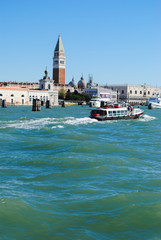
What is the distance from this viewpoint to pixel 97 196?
23.9 feet

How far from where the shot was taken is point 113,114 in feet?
94.1

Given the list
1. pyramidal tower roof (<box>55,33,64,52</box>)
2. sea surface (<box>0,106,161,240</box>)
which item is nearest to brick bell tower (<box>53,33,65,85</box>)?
pyramidal tower roof (<box>55,33,64,52</box>)

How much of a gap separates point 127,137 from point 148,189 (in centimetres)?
972

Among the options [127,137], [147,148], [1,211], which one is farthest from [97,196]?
[127,137]

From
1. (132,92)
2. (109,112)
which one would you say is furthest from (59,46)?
(109,112)

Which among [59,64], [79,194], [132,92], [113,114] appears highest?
[59,64]

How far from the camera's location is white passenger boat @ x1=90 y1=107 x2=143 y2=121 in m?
27.8

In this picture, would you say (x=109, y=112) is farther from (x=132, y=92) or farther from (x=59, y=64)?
(x=132, y=92)

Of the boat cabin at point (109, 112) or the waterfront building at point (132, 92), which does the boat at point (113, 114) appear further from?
the waterfront building at point (132, 92)

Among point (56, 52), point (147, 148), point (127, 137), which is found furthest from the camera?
point (56, 52)

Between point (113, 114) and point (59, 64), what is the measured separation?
7609 cm

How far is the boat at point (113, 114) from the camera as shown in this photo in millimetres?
27773

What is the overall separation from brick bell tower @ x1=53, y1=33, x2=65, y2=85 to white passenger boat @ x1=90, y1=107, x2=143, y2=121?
241 ft

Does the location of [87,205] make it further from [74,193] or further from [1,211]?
[1,211]
